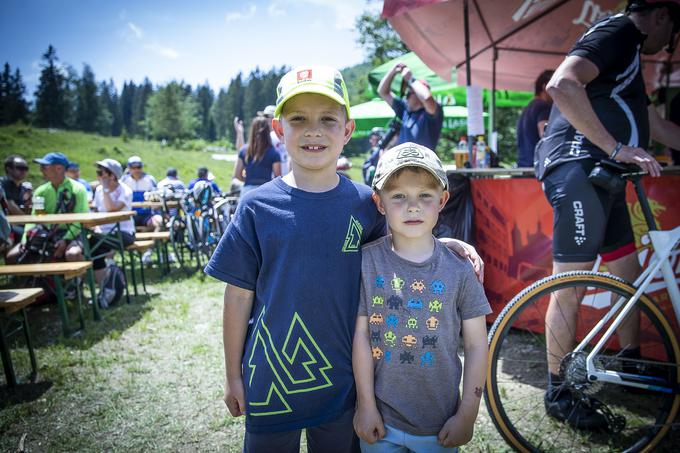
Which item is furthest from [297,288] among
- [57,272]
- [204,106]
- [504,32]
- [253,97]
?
[204,106]

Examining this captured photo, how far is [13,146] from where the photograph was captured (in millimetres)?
28375

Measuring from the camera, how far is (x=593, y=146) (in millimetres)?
2115

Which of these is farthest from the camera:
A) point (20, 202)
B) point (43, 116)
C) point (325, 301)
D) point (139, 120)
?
point (139, 120)

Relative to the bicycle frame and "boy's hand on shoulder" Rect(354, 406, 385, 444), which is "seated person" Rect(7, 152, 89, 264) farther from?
the bicycle frame

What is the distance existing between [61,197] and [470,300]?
5751mm

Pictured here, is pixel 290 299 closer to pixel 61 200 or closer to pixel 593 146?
pixel 593 146

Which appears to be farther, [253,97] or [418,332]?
[253,97]

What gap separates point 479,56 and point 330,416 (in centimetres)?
556

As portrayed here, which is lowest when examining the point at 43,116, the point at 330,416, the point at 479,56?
the point at 330,416

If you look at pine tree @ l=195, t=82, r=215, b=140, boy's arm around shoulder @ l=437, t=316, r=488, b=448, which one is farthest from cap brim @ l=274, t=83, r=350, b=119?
pine tree @ l=195, t=82, r=215, b=140

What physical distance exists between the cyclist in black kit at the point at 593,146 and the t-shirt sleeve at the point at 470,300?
1.09 m

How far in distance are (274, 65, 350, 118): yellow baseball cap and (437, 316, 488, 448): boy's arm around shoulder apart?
905mm

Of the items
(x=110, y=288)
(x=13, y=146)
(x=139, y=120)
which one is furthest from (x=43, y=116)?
(x=110, y=288)

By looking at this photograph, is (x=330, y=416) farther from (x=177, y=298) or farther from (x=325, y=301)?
(x=177, y=298)
